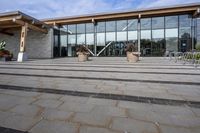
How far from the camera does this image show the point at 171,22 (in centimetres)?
2162

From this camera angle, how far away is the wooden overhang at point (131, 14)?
19.4m

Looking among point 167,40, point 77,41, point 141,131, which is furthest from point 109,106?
point 77,41

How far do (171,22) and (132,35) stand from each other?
488 cm

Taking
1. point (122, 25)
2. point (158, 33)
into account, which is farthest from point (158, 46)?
point (122, 25)

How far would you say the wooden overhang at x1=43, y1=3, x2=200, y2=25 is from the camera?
19406 millimetres

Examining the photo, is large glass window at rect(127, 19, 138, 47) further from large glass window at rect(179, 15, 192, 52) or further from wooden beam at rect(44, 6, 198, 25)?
large glass window at rect(179, 15, 192, 52)

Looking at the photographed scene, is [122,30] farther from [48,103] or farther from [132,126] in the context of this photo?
[132,126]

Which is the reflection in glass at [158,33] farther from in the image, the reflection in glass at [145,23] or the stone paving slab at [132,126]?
the stone paving slab at [132,126]

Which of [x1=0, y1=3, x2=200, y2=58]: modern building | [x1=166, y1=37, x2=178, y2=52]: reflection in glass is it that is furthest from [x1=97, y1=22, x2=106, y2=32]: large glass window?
[x1=166, y1=37, x2=178, y2=52]: reflection in glass

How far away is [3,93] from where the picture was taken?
4.43 meters

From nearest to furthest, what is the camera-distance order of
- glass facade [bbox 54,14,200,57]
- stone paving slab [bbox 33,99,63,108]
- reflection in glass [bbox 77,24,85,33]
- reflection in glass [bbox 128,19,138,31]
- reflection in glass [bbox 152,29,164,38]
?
stone paving slab [bbox 33,99,63,108] → glass facade [bbox 54,14,200,57] → reflection in glass [bbox 152,29,164,38] → reflection in glass [bbox 128,19,138,31] → reflection in glass [bbox 77,24,85,33]

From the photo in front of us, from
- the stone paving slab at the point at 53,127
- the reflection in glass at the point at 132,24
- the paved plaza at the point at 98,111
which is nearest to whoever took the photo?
the stone paving slab at the point at 53,127

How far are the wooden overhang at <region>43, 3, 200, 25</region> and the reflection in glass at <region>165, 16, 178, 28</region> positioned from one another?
2.47 ft

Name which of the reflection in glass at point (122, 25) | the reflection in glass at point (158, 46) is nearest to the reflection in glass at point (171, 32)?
the reflection in glass at point (158, 46)
